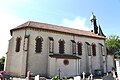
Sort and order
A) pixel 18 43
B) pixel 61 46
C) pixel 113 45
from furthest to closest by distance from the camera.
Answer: pixel 113 45
pixel 61 46
pixel 18 43

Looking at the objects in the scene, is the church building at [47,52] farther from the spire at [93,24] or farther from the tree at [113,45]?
the tree at [113,45]

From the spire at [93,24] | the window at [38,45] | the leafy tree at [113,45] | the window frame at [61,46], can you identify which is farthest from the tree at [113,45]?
the window at [38,45]

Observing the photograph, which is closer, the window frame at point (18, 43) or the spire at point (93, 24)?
the window frame at point (18, 43)

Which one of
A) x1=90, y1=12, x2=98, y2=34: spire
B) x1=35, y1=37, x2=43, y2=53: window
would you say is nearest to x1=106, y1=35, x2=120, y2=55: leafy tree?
x1=90, y1=12, x2=98, y2=34: spire

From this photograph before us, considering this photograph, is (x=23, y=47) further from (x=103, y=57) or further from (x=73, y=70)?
(x=103, y=57)

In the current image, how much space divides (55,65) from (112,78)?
456 inches

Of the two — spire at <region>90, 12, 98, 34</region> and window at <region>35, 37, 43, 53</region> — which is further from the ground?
spire at <region>90, 12, 98, 34</region>

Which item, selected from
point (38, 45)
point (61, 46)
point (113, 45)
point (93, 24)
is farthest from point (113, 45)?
point (38, 45)

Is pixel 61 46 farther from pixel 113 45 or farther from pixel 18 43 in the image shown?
pixel 113 45

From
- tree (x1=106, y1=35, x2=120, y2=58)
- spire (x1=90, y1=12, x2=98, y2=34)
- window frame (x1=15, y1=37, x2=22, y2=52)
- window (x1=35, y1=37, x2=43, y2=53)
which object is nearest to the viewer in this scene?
window (x1=35, y1=37, x2=43, y2=53)

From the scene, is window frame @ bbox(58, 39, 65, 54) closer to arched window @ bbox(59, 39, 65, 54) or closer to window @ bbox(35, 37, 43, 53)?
arched window @ bbox(59, 39, 65, 54)

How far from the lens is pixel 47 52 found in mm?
24641

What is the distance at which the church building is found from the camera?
23.2m

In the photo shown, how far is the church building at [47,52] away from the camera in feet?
76.3
